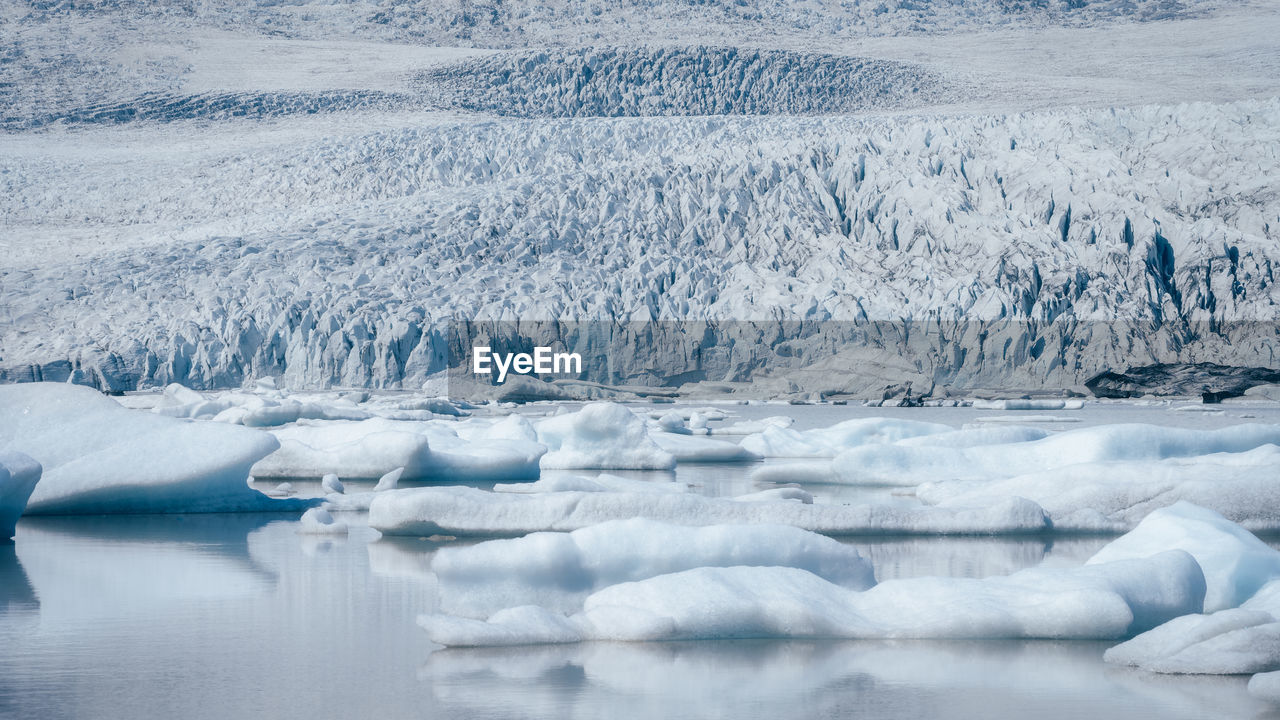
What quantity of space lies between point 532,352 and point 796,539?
42.5ft

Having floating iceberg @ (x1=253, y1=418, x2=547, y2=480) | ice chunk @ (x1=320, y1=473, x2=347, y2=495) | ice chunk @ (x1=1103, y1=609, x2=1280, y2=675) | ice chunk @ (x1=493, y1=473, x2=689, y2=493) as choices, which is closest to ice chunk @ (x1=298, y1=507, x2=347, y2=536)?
ice chunk @ (x1=493, y1=473, x2=689, y2=493)

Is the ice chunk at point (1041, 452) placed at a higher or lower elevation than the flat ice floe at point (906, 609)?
lower

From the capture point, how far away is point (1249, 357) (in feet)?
51.8

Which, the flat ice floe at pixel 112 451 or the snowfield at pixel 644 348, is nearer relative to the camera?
the snowfield at pixel 644 348

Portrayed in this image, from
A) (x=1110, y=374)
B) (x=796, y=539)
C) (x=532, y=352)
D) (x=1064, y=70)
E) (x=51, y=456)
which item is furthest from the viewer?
(x=1064, y=70)

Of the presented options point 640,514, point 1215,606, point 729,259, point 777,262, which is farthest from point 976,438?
point 729,259

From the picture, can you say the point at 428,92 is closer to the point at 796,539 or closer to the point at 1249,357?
the point at 1249,357

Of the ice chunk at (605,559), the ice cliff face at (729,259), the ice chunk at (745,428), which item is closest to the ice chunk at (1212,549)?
the ice chunk at (605,559)

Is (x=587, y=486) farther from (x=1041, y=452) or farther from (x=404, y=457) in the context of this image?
(x=1041, y=452)

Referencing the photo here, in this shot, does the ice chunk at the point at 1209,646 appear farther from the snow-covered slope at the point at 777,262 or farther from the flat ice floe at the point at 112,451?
the snow-covered slope at the point at 777,262

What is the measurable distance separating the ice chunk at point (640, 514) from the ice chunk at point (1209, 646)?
5.61ft

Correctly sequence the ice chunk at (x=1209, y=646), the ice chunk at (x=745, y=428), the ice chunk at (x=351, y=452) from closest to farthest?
1. the ice chunk at (x=1209, y=646)
2. the ice chunk at (x=351, y=452)
3. the ice chunk at (x=745, y=428)


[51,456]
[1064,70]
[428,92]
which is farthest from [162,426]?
[1064,70]

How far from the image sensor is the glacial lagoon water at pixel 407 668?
2408mm
